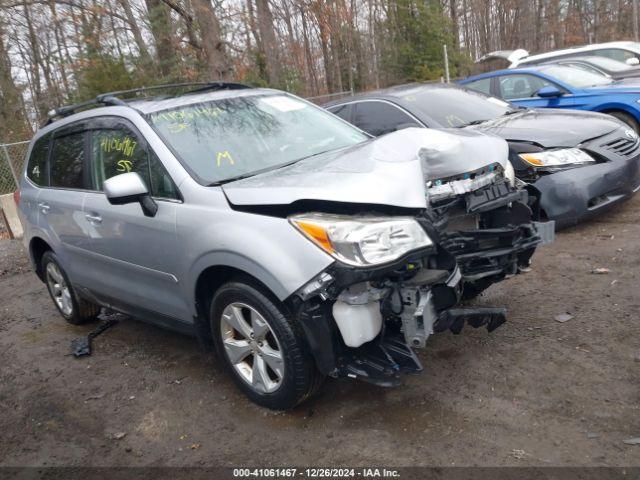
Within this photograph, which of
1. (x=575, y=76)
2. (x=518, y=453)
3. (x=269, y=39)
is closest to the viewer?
(x=518, y=453)

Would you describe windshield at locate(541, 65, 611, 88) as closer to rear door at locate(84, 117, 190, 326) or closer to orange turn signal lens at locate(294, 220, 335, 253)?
rear door at locate(84, 117, 190, 326)

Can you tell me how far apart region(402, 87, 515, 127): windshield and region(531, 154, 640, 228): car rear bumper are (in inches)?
53.9

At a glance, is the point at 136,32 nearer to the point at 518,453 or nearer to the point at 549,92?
the point at 549,92

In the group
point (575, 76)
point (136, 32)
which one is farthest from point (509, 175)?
point (136, 32)

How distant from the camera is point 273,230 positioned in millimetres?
2896

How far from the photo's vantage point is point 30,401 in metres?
4.00

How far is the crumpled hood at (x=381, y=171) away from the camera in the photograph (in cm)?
281

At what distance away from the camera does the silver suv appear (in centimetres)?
277

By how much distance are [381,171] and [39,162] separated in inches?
144

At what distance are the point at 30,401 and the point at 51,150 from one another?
85.5 inches

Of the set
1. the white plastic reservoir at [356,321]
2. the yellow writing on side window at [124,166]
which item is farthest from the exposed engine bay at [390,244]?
the yellow writing on side window at [124,166]

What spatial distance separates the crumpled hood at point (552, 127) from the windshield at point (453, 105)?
0.80 feet

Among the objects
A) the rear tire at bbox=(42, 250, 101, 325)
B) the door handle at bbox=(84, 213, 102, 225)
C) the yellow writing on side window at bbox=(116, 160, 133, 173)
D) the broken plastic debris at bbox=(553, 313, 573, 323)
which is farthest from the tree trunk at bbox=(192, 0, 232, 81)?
the broken plastic debris at bbox=(553, 313, 573, 323)

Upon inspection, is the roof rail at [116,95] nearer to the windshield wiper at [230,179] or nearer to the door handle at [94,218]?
the door handle at [94,218]
